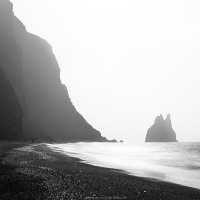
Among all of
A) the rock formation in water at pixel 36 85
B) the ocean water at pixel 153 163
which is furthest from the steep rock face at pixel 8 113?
the ocean water at pixel 153 163

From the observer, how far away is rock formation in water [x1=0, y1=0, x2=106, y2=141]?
123 m

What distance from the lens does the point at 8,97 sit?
304 ft

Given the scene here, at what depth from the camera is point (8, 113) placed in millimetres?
89500

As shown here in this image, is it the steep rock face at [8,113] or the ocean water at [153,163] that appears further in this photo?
the steep rock face at [8,113]

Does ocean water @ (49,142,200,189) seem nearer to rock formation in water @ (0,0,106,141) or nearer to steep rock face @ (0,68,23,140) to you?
steep rock face @ (0,68,23,140)

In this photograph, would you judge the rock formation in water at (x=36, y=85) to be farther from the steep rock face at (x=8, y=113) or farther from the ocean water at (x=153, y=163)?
the ocean water at (x=153, y=163)

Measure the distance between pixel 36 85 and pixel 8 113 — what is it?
7346cm

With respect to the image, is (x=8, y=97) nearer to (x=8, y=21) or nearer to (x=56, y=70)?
(x=8, y=21)

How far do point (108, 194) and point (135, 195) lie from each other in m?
1.45

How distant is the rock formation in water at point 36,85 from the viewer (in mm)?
123463

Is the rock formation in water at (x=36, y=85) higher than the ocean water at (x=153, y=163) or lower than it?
higher

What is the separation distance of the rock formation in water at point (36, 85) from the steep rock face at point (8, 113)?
175 inches

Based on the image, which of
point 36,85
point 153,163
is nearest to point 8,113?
point 153,163

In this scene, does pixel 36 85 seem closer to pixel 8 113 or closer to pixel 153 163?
pixel 8 113
